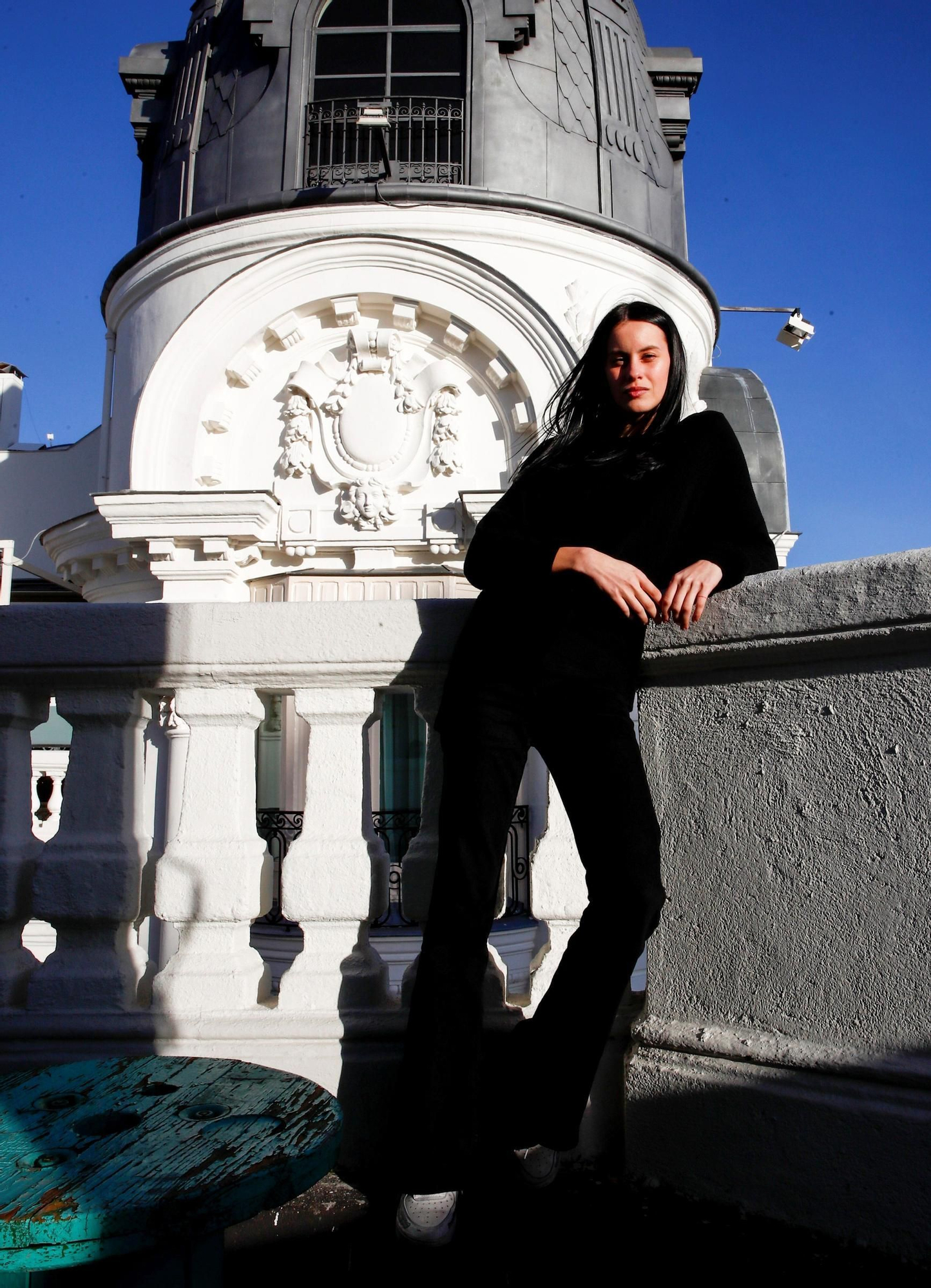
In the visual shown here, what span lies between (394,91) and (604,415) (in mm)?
8989

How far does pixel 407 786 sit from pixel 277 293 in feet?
16.1

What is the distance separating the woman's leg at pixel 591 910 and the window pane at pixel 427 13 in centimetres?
1004

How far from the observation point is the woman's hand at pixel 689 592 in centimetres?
190

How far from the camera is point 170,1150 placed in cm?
127

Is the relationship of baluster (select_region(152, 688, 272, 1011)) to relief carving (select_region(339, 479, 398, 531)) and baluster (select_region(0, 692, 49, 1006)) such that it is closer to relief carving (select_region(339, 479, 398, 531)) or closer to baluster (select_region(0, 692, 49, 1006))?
baluster (select_region(0, 692, 49, 1006))

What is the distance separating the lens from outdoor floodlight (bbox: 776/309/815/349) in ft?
39.2

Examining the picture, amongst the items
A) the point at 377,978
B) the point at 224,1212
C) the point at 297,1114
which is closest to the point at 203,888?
the point at 377,978

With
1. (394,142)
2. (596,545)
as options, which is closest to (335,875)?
(596,545)

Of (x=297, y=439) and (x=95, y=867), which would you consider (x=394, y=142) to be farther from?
(x=95, y=867)

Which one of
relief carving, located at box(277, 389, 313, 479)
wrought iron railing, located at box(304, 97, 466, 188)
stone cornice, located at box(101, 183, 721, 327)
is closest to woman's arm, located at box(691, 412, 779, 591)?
relief carving, located at box(277, 389, 313, 479)

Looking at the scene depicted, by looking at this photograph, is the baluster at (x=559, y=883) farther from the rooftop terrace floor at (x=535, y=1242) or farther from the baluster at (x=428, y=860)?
the rooftop terrace floor at (x=535, y=1242)

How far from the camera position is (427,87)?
960 centimetres

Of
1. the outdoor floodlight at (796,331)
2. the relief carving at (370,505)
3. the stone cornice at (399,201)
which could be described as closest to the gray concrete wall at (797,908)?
the relief carving at (370,505)

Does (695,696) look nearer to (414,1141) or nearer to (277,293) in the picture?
(414,1141)
